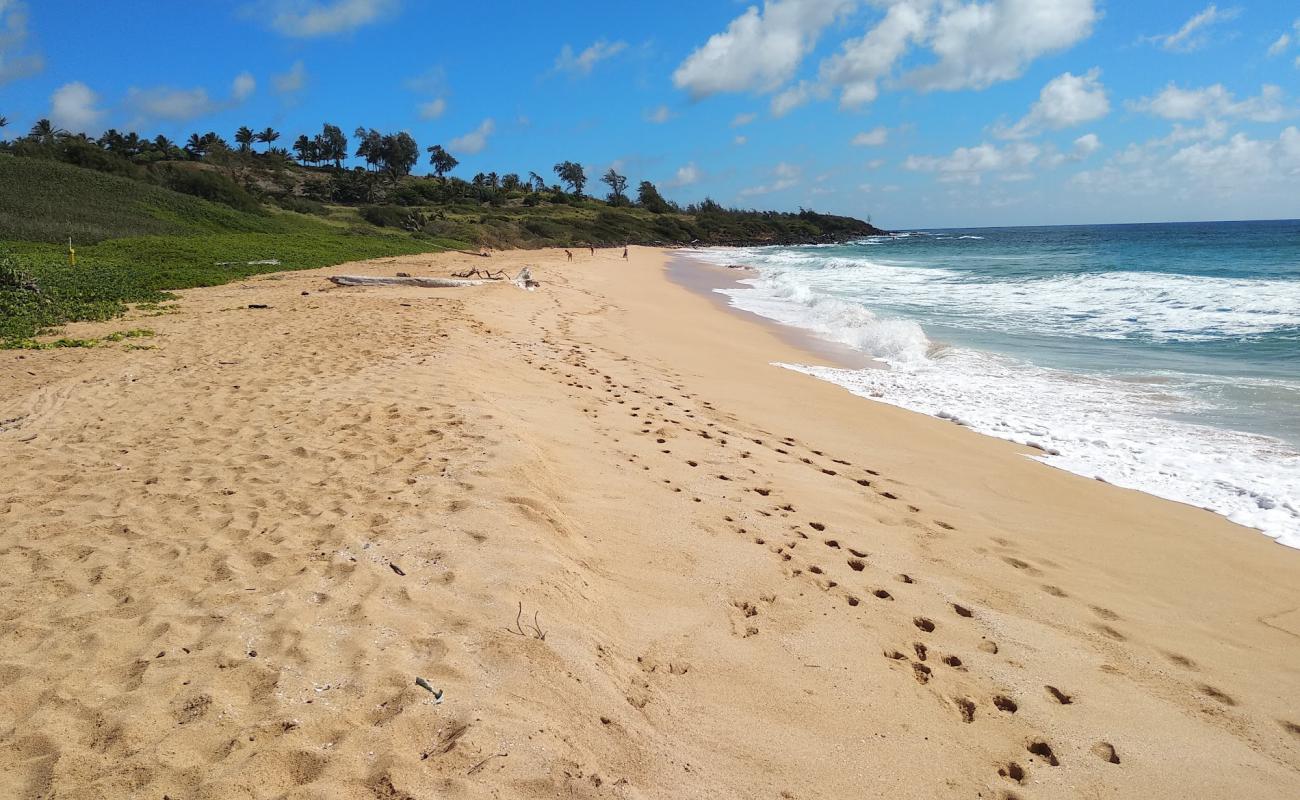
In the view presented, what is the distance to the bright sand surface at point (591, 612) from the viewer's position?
2.29m

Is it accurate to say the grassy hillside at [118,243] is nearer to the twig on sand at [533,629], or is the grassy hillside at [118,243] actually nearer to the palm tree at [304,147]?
the twig on sand at [533,629]

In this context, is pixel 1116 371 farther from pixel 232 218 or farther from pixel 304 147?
pixel 304 147

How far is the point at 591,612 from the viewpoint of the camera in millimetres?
3164

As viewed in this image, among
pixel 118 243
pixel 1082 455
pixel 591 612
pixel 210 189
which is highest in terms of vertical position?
pixel 210 189

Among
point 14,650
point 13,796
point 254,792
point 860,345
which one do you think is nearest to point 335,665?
point 254,792

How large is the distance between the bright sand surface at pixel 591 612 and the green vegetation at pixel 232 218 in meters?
7.27

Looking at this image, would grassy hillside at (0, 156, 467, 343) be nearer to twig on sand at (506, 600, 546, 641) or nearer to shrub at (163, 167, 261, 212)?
shrub at (163, 167, 261, 212)

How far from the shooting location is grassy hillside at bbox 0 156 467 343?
1177 centimetres

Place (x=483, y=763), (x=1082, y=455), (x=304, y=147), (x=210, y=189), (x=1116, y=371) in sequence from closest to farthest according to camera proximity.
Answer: (x=483, y=763)
(x=1082, y=455)
(x=1116, y=371)
(x=210, y=189)
(x=304, y=147)

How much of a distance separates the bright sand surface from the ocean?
748 millimetres

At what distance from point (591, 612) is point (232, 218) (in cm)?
3633

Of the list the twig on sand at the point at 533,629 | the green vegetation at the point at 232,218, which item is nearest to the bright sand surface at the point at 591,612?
the twig on sand at the point at 533,629

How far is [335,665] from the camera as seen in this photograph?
2.59m

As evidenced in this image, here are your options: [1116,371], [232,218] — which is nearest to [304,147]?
[232,218]
